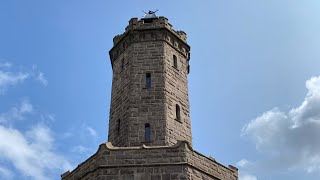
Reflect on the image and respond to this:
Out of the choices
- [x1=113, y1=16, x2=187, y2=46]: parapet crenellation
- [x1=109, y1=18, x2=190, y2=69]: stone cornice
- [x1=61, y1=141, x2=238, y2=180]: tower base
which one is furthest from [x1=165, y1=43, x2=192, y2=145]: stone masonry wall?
[x1=61, y1=141, x2=238, y2=180]: tower base

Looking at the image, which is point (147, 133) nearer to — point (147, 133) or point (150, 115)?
point (147, 133)

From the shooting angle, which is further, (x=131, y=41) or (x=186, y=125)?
(x=131, y=41)

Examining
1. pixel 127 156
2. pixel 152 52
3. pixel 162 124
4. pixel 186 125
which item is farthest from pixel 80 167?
pixel 152 52

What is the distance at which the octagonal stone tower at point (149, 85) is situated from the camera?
19.2 m

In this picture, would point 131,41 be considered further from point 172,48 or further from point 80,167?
point 80,167

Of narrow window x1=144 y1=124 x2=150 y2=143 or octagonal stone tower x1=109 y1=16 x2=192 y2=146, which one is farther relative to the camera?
octagonal stone tower x1=109 y1=16 x2=192 y2=146

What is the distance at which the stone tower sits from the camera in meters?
16.7

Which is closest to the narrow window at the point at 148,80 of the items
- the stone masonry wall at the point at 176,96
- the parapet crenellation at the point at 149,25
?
the stone masonry wall at the point at 176,96

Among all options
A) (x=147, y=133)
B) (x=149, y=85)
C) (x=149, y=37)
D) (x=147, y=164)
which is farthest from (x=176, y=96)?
(x=147, y=164)

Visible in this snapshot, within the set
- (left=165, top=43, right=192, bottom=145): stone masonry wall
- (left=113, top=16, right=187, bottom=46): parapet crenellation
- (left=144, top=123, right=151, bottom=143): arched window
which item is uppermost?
(left=113, top=16, right=187, bottom=46): parapet crenellation

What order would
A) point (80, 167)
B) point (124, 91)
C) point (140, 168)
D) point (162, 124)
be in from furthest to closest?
1. point (124, 91)
2. point (162, 124)
3. point (80, 167)
4. point (140, 168)

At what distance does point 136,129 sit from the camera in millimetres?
19062

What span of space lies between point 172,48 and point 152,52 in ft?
4.34

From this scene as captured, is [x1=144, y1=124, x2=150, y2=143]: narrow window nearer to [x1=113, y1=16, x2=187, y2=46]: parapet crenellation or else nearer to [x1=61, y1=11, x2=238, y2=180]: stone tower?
[x1=61, y1=11, x2=238, y2=180]: stone tower
